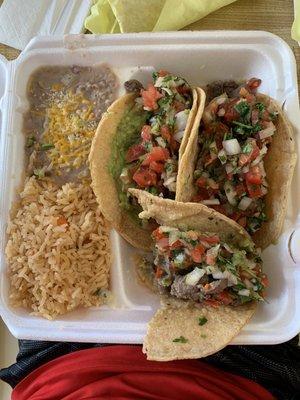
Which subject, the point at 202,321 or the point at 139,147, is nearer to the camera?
the point at 202,321

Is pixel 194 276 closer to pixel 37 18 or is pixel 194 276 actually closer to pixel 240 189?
pixel 240 189

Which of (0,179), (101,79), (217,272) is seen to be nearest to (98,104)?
(101,79)

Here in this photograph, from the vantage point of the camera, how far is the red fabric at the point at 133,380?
1666 mm

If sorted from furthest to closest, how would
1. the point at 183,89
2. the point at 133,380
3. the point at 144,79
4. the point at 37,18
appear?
the point at 37,18, the point at 144,79, the point at 183,89, the point at 133,380

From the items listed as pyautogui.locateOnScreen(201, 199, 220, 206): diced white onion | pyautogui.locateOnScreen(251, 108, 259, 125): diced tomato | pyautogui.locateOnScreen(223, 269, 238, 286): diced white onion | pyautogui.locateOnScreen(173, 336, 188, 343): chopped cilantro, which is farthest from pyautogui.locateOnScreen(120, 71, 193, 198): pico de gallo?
pyautogui.locateOnScreen(173, 336, 188, 343): chopped cilantro

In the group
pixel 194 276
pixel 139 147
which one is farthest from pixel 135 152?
pixel 194 276

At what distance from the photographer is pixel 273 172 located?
5.69ft

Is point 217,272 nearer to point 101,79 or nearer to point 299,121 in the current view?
point 299,121

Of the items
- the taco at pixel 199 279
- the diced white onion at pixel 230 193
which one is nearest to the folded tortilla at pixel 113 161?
the taco at pixel 199 279

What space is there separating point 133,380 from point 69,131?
819mm

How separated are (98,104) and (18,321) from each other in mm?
751

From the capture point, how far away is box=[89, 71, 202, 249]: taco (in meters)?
1.71

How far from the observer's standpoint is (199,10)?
1949 mm

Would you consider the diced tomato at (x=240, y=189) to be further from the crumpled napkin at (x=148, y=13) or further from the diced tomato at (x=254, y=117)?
the crumpled napkin at (x=148, y=13)
